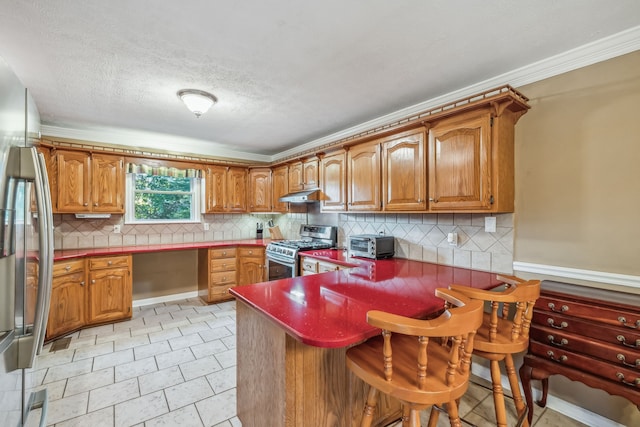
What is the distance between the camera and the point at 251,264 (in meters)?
4.49

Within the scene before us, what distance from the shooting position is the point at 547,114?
84.7 inches

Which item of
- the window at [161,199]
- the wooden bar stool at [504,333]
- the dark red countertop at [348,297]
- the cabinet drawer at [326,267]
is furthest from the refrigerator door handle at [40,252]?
the window at [161,199]

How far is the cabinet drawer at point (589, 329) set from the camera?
1542mm

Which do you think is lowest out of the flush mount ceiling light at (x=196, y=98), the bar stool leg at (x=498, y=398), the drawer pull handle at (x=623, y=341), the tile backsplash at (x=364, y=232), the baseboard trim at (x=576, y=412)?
the baseboard trim at (x=576, y=412)

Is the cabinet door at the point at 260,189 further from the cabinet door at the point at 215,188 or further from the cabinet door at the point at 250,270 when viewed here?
the cabinet door at the point at 250,270

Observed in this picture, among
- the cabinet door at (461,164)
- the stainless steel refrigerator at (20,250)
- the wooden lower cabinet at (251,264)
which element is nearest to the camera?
the stainless steel refrigerator at (20,250)

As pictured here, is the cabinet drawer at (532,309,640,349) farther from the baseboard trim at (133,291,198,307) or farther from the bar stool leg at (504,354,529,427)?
the baseboard trim at (133,291,198,307)

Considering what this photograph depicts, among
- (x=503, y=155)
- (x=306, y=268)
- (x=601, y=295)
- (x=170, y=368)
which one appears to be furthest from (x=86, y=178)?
(x=601, y=295)

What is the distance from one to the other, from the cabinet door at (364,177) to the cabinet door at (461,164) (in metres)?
0.64

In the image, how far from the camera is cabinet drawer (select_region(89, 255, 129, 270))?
136 inches

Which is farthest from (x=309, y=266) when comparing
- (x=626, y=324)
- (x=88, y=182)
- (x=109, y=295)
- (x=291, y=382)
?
(x=88, y=182)

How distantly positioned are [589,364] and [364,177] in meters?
2.25

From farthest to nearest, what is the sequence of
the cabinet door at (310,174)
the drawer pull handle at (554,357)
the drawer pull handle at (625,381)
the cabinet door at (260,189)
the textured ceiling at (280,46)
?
the cabinet door at (260,189) < the cabinet door at (310,174) < the drawer pull handle at (554,357) < the textured ceiling at (280,46) < the drawer pull handle at (625,381)

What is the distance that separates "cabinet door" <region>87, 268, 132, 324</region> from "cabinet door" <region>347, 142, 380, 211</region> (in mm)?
3003
